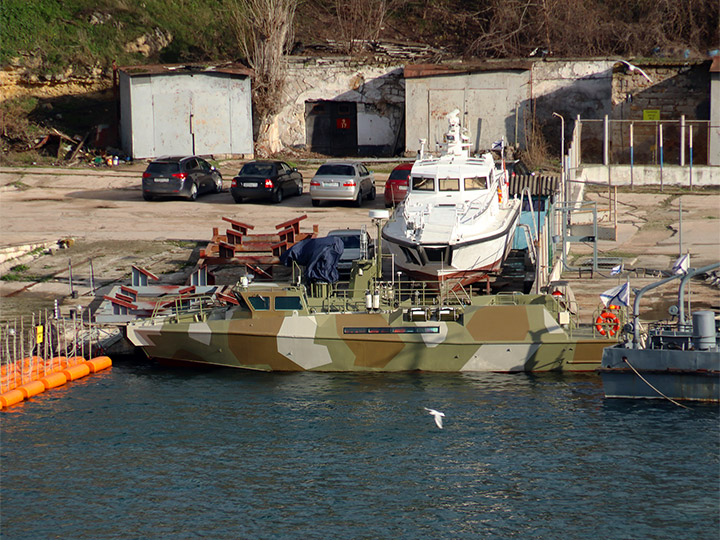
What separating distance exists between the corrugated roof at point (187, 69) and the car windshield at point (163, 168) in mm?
7479

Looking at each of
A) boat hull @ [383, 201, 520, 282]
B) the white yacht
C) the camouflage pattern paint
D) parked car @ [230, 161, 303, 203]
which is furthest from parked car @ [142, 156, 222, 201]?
Result: the camouflage pattern paint

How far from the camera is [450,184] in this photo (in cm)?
2866

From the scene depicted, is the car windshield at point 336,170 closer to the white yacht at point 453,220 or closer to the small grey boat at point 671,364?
the white yacht at point 453,220

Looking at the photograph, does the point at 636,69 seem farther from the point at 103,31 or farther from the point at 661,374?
the point at 661,374

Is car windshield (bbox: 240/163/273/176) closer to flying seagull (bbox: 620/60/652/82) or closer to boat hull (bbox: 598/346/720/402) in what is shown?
flying seagull (bbox: 620/60/652/82)

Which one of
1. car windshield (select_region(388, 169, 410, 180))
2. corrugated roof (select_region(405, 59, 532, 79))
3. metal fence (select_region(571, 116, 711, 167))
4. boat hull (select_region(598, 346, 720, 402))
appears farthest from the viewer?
corrugated roof (select_region(405, 59, 532, 79))

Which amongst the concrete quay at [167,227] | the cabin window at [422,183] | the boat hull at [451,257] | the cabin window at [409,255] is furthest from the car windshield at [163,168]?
the cabin window at [409,255]

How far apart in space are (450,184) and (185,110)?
21385 millimetres

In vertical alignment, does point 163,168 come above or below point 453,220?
above

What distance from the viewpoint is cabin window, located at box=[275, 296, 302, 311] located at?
24.6 metres

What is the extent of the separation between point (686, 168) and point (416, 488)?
2883 centimetres

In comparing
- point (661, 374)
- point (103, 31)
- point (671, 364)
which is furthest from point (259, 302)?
point (103, 31)

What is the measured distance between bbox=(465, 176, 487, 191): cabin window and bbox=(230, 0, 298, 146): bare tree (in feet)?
70.5

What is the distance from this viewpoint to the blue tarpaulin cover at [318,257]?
2669cm
